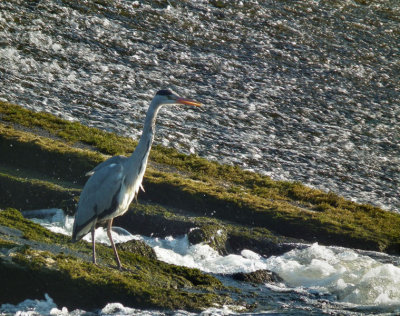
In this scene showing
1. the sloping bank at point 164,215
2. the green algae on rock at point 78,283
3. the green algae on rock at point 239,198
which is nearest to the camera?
the green algae on rock at point 78,283

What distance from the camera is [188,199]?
1450 cm

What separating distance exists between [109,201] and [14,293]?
2060mm

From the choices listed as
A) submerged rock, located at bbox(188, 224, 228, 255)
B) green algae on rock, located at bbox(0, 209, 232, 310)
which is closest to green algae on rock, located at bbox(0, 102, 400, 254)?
submerged rock, located at bbox(188, 224, 228, 255)

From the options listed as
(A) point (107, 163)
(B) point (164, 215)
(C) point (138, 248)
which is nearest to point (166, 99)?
(A) point (107, 163)

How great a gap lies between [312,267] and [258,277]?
1.41 meters

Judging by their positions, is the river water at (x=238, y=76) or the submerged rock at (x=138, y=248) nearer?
the submerged rock at (x=138, y=248)

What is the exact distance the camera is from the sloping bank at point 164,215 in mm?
8891

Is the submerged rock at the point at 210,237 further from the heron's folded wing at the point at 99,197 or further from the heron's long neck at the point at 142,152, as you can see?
the heron's folded wing at the point at 99,197

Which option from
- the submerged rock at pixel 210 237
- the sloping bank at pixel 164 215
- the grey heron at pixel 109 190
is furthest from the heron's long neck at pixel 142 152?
the submerged rock at pixel 210 237

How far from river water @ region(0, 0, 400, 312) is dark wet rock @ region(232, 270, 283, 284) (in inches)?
345

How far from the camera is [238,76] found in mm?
29422

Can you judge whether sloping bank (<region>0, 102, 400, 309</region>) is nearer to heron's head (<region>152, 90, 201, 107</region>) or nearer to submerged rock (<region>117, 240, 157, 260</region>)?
submerged rock (<region>117, 240, 157, 260</region>)

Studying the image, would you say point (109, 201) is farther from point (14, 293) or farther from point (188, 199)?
point (188, 199)

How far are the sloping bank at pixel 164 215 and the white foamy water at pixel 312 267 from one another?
1.05 feet
